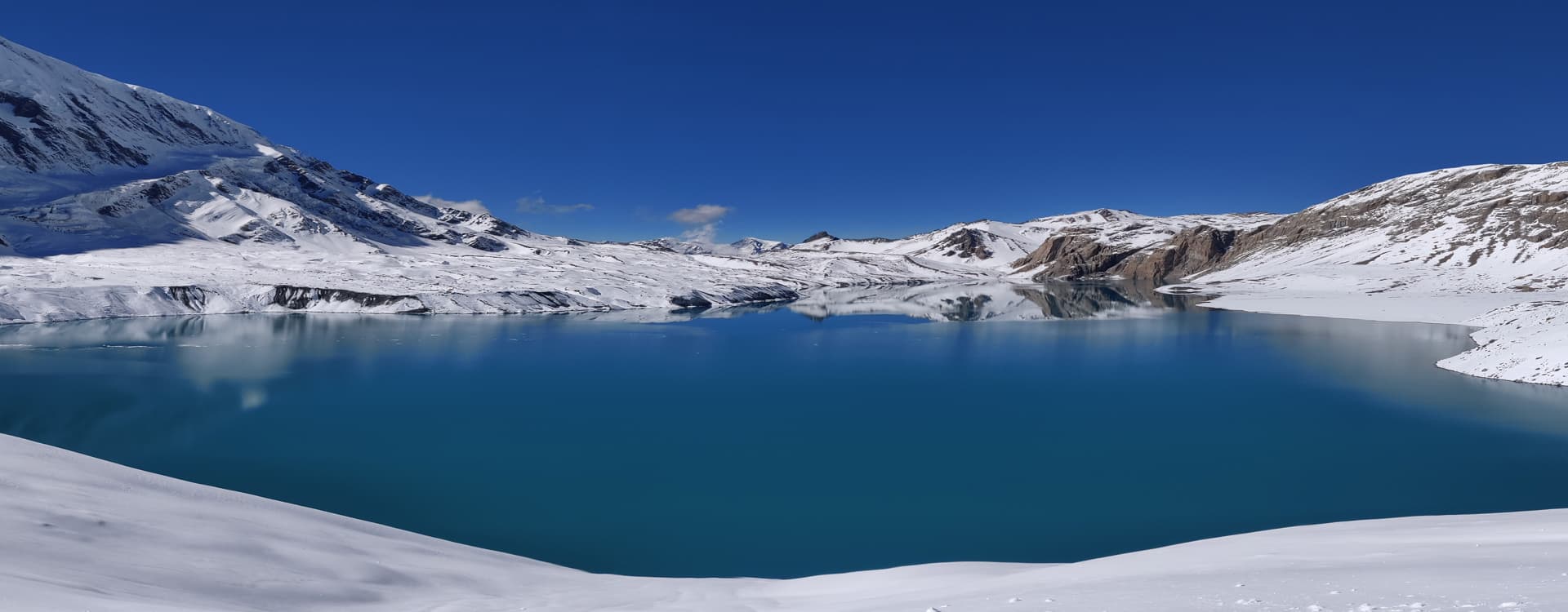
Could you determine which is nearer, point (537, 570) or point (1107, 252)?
point (537, 570)

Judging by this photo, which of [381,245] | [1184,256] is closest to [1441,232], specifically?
[1184,256]

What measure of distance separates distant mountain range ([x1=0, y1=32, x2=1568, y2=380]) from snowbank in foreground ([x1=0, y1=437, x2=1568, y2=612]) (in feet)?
170

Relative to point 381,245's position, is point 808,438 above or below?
below

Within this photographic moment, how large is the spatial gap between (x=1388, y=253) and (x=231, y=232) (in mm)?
140310

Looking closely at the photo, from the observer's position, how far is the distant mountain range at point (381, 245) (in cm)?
5797

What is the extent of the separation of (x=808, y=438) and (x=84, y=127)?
132950 millimetres

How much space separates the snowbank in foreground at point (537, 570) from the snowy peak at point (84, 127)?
105275 mm

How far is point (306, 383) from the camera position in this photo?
85.0 feet

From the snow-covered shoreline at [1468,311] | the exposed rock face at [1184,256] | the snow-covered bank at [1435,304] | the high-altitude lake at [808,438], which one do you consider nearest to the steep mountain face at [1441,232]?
the snow-covered bank at [1435,304]

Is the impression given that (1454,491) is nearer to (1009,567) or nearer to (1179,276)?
(1009,567)

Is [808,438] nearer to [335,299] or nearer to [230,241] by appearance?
[335,299]

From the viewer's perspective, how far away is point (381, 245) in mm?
101125

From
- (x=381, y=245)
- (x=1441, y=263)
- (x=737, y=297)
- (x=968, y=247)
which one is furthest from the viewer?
(x=968, y=247)

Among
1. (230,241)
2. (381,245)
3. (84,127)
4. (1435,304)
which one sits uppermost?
(84,127)
